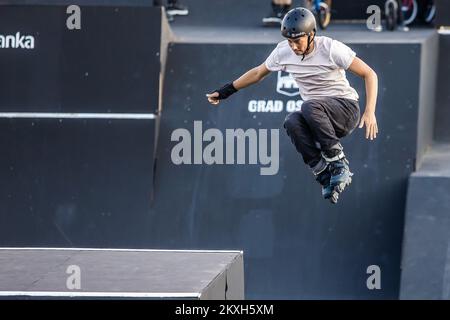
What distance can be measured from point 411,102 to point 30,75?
4.63m

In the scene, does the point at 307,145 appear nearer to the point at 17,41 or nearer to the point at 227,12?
the point at 17,41

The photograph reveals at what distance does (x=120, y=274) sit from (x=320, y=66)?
2.44 metres

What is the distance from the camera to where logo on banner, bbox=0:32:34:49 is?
16750 millimetres

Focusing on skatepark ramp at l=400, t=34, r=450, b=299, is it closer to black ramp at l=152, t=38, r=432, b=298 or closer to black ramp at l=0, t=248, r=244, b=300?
black ramp at l=152, t=38, r=432, b=298

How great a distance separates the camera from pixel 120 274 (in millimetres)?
11602

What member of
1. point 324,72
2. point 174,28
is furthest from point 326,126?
point 174,28

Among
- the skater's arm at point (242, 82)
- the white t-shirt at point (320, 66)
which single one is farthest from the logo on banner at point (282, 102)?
the white t-shirt at point (320, 66)

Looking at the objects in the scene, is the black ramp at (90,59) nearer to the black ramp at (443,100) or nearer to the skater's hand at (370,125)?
the black ramp at (443,100)

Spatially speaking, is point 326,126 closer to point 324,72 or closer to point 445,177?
point 324,72

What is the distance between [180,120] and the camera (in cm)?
1691

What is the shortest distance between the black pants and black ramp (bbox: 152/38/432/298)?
15.1ft

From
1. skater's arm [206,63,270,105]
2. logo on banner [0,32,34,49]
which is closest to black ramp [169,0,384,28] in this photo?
logo on banner [0,32,34,49]

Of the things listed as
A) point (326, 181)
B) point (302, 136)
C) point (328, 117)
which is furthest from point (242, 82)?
point (326, 181)
